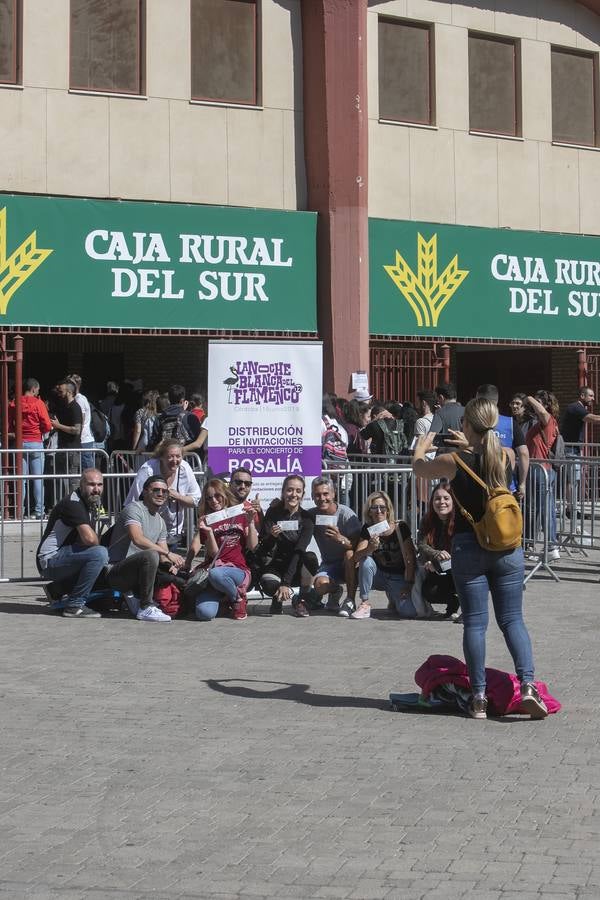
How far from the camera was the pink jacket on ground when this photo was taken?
8.64 metres

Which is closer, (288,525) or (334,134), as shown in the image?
(288,525)

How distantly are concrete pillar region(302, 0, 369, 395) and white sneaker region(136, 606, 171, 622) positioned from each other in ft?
33.5

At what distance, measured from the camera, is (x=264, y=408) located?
13.1m

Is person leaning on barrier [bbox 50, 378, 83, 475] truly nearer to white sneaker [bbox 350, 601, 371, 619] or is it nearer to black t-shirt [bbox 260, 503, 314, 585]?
black t-shirt [bbox 260, 503, 314, 585]

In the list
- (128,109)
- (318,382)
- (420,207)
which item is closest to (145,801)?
(318,382)

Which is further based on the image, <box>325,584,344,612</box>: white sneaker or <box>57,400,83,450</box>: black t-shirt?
<box>57,400,83,450</box>: black t-shirt

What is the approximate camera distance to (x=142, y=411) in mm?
20656

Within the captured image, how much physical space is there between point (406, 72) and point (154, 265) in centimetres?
557

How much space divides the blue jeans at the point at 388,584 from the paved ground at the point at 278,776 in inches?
43.9

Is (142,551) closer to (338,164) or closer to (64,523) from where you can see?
(64,523)

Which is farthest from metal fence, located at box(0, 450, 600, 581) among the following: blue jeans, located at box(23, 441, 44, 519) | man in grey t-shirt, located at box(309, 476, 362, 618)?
man in grey t-shirt, located at box(309, 476, 362, 618)

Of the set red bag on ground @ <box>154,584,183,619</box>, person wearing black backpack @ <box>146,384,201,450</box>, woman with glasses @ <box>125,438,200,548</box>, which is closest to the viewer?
red bag on ground @ <box>154,584,183,619</box>

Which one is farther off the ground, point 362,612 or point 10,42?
point 10,42

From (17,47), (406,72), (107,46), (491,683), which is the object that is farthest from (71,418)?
(491,683)
